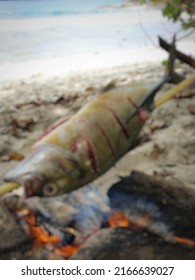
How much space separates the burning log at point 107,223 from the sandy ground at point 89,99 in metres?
0.11

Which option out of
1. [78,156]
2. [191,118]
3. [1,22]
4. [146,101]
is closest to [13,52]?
[1,22]

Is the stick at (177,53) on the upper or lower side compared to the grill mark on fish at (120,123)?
upper

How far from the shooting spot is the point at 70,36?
3686 mm

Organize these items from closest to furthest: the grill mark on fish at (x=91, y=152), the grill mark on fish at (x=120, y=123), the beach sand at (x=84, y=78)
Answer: the grill mark on fish at (x=91, y=152), the grill mark on fish at (x=120, y=123), the beach sand at (x=84, y=78)

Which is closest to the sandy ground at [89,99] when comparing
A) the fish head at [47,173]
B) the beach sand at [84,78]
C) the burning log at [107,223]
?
the beach sand at [84,78]

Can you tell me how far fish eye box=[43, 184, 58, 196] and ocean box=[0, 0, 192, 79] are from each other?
2.02 m

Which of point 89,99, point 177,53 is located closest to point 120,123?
point 177,53

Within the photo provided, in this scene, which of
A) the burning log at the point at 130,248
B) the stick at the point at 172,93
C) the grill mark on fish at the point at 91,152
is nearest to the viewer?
the burning log at the point at 130,248

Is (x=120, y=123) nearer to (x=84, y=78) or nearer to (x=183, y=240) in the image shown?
(x=183, y=240)

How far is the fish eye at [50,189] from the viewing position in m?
0.90

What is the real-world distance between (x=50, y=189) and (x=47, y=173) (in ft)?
0.16

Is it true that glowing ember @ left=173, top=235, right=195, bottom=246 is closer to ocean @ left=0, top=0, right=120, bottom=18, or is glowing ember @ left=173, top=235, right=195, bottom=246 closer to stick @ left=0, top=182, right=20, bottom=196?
stick @ left=0, top=182, right=20, bottom=196

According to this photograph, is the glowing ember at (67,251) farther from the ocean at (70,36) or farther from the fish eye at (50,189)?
the ocean at (70,36)
